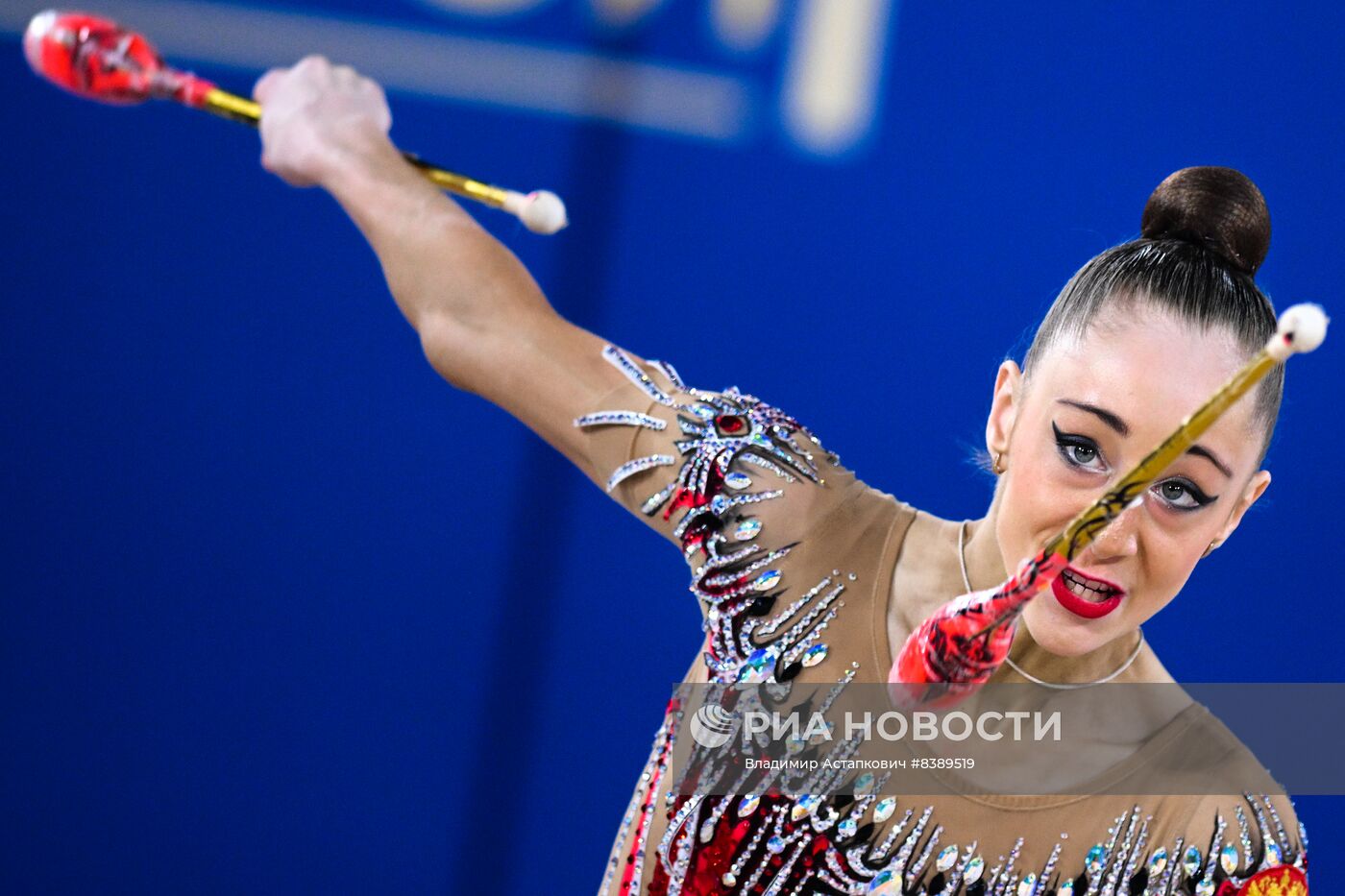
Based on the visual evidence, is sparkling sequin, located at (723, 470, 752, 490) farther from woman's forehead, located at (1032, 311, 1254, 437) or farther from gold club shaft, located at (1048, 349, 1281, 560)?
gold club shaft, located at (1048, 349, 1281, 560)

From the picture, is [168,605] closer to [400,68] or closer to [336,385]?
[336,385]

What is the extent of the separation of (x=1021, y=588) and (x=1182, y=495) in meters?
0.35

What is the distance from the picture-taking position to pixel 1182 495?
1028 millimetres

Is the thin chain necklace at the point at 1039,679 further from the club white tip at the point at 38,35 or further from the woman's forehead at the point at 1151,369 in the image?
the club white tip at the point at 38,35

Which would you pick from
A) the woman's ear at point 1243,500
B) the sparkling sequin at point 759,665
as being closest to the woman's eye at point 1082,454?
the woman's ear at point 1243,500

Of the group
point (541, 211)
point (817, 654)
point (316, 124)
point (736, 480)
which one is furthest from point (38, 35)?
point (817, 654)

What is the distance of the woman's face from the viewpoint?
1.01 meters

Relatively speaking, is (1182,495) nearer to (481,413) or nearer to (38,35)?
(38,35)

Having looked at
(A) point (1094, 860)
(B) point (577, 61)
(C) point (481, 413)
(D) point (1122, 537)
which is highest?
(B) point (577, 61)

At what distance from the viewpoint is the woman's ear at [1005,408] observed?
111 centimetres

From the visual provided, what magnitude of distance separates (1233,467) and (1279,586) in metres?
0.80

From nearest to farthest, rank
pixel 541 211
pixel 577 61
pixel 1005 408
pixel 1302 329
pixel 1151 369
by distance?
pixel 1302 329 → pixel 541 211 → pixel 1151 369 → pixel 1005 408 → pixel 577 61

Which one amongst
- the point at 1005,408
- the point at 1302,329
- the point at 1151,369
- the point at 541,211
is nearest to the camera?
the point at 1302,329

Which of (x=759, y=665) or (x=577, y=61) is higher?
(x=577, y=61)
